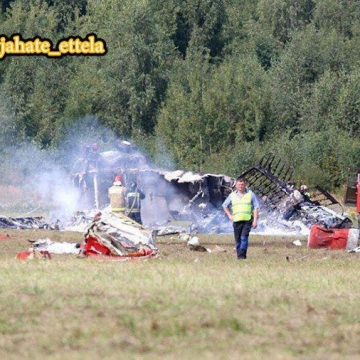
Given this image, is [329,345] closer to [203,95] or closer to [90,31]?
[203,95]

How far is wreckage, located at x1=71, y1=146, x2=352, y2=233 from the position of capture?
130 feet

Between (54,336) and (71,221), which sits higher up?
(54,336)

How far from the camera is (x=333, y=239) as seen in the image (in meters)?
28.8

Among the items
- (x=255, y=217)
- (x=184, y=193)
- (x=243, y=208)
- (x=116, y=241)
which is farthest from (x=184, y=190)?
(x=116, y=241)

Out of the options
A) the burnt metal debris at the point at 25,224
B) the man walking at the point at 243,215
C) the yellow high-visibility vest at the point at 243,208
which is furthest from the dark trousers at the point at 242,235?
the burnt metal debris at the point at 25,224

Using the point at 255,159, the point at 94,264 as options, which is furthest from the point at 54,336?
the point at 255,159

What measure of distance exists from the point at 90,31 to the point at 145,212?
4648cm

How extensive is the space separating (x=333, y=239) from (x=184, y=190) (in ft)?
47.1

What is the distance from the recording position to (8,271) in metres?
18.2

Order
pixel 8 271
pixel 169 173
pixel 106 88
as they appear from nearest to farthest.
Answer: pixel 8 271 < pixel 169 173 < pixel 106 88

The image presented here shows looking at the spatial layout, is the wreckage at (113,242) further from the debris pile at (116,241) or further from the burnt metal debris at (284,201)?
the burnt metal debris at (284,201)

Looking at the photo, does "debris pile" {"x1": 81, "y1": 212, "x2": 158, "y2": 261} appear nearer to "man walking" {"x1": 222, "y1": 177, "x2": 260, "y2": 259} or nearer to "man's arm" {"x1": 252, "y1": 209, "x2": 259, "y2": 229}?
"man walking" {"x1": 222, "y1": 177, "x2": 260, "y2": 259}

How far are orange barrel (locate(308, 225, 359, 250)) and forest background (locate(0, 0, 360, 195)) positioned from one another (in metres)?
32.9

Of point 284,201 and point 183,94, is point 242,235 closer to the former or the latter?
point 284,201
